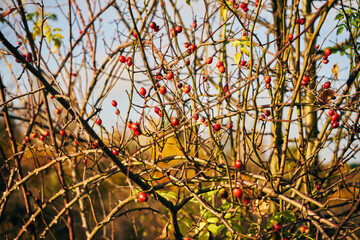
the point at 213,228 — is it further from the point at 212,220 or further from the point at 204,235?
the point at 204,235

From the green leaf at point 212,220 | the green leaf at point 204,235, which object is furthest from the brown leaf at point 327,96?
the green leaf at point 204,235

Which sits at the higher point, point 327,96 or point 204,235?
point 327,96

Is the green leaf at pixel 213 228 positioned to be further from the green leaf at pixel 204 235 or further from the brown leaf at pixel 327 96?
the brown leaf at pixel 327 96

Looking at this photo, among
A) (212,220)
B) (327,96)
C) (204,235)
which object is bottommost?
(204,235)

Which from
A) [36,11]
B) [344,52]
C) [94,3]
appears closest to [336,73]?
[344,52]

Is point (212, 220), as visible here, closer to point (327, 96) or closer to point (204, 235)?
point (204, 235)

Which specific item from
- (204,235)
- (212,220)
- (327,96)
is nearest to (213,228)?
Result: (212,220)

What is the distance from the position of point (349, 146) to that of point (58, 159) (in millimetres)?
2375

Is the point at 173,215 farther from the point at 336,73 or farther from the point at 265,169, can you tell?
the point at 336,73

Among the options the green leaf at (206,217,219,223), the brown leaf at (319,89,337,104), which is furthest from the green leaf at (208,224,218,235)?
the brown leaf at (319,89,337,104)

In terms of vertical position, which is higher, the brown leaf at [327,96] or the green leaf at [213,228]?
the brown leaf at [327,96]

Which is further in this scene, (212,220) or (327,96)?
(327,96)

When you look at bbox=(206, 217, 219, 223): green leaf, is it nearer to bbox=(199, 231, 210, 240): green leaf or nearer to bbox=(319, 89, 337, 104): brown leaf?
bbox=(199, 231, 210, 240): green leaf

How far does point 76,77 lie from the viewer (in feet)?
13.0
